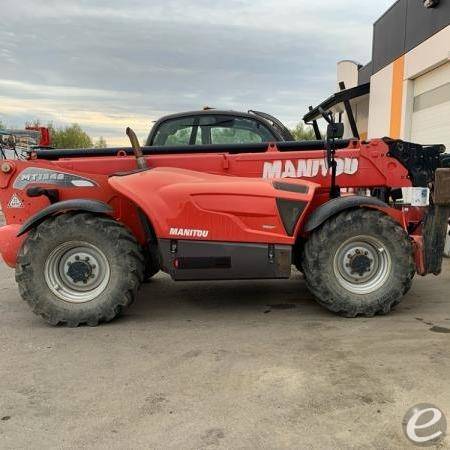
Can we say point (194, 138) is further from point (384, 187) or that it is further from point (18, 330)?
point (18, 330)

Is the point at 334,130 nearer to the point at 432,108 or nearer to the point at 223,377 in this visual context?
the point at 223,377

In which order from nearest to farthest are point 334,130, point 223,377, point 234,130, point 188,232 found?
point 223,377 → point 188,232 → point 334,130 → point 234,130

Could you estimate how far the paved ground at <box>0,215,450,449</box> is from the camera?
3.10 meters

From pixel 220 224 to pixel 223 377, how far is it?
159 centimetres

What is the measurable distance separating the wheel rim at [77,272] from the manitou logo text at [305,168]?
1.86m

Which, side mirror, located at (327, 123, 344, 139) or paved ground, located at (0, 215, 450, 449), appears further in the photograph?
side mirror, located at (327, 123, 344, 139)

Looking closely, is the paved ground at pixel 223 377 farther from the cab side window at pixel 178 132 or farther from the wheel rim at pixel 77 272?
the cab side window at pixel 178 132

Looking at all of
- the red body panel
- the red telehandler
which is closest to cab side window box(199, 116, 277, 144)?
the red telehandler

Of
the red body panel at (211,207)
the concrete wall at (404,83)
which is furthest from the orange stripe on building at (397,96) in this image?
the red body panel at (211,207)

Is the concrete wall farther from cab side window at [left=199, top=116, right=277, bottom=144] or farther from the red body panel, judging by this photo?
the red body panel

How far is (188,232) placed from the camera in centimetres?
502

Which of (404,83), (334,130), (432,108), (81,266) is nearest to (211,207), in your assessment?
(81,266)

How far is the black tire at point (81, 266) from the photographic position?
5082 millimetres

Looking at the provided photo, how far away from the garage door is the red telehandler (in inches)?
271
